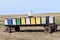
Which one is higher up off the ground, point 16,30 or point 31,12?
point 31,12

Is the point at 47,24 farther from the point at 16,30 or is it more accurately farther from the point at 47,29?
the point at 16,30

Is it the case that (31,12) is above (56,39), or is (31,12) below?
above

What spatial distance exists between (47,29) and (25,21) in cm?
287

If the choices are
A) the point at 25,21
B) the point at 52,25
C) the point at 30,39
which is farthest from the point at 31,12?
the point at 30,39

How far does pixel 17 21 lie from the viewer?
101 ft

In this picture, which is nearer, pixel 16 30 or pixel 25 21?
pixel 25 21

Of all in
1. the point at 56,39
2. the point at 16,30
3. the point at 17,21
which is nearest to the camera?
the point at 56,39

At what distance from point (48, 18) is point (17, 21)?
12.3 feet

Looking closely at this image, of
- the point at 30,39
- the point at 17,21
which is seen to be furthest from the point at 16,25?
the point at 30,39

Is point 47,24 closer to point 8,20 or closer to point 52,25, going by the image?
point 52,25

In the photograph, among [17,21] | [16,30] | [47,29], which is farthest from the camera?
[16,30]

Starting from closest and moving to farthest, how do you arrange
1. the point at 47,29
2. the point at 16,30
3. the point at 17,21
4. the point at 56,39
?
the point at 56,39 → the point at 47,29 → the point at 17,21 → the point at 16,30

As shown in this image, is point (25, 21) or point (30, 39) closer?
point (30, 39)

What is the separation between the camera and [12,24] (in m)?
31.1
